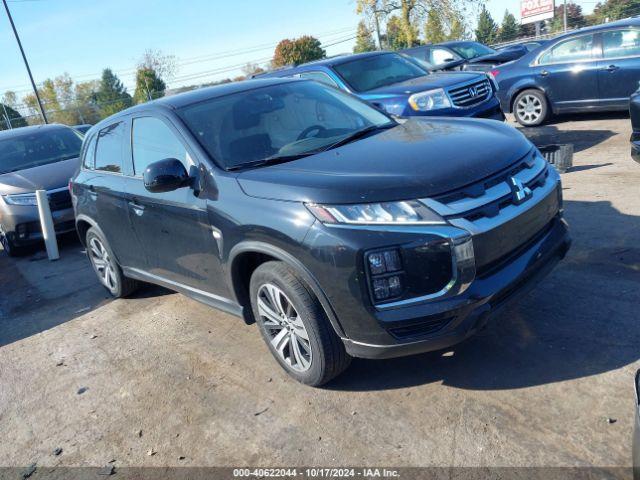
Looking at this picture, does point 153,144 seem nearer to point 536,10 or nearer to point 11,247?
point 11,247

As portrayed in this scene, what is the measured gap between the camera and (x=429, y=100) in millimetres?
7625

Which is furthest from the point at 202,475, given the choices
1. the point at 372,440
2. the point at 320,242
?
the point at 320,242

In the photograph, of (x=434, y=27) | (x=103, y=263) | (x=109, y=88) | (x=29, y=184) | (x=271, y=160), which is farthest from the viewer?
(x=109, y=88)

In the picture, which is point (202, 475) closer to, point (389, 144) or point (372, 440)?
point (372, 440)

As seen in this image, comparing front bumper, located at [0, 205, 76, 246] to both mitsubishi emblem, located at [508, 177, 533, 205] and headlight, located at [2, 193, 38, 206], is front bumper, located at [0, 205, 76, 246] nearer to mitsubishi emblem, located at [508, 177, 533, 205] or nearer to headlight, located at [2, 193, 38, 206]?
headlight, located at [2, 193, 38, 206]

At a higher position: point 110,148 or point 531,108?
point 110,148

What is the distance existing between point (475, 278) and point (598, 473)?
1037 millimetres

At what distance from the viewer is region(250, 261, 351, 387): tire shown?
3289 millimetres

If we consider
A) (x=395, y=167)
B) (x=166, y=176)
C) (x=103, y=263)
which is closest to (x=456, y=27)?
(x=103, y=263)

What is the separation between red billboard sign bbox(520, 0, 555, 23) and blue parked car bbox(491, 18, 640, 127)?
35749 millimetres

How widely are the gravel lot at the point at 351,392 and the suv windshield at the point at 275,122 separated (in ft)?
4.76

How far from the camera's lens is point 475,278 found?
304 cm

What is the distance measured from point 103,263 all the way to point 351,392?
3.44m

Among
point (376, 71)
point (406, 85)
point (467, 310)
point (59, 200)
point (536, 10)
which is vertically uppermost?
point (536, 10)
